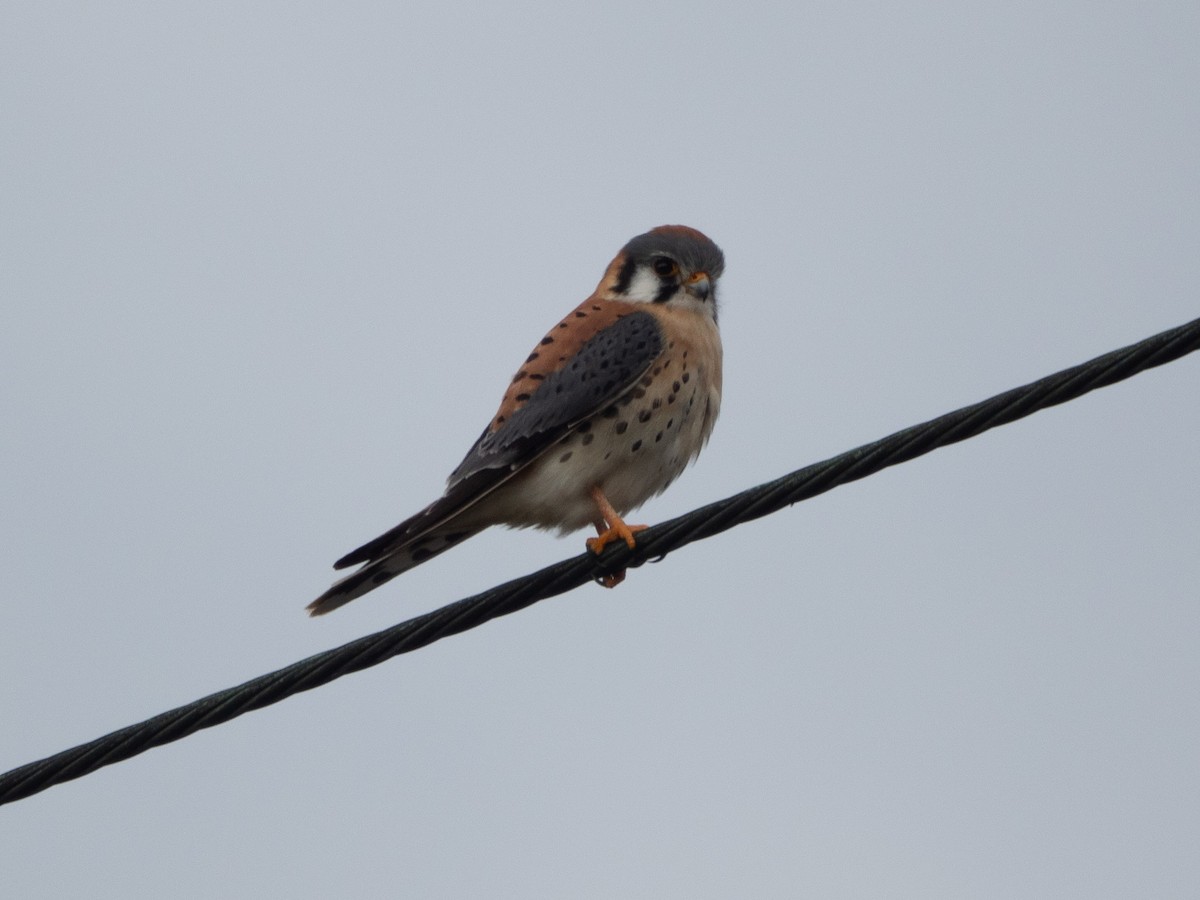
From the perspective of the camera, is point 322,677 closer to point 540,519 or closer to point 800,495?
point 800,495

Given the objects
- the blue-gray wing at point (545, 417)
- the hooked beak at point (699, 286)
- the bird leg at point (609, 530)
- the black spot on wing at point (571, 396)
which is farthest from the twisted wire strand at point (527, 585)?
the hooked beak at point (699, 286)

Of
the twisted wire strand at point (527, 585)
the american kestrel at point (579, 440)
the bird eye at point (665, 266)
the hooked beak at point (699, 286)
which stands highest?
the bird eye at point (665, 266)

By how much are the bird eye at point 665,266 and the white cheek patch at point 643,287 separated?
2 cm

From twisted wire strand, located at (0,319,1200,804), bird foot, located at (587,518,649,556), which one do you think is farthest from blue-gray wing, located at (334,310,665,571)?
twisted wire strand, located at (0,319,1200,804)

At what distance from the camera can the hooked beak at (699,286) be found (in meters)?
5.33

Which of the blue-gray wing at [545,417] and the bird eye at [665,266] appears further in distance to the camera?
the bird eye at [665,266]

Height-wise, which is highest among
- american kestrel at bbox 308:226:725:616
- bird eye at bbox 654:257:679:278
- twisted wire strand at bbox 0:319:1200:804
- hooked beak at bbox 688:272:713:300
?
bird eye at bbox 654:257:679:278

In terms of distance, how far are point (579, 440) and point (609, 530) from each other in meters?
0.28

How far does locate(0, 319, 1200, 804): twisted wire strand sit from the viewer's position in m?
3.00

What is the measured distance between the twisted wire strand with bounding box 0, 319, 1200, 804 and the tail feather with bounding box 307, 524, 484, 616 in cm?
104

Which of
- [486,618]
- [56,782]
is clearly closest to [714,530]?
[486,618]

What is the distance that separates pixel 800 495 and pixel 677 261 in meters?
2.25

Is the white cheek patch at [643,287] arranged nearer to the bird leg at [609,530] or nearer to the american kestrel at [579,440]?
the american kestrel at [579,440]

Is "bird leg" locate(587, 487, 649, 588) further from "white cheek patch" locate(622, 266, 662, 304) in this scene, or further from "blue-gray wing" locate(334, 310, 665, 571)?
"white cheek patch" locate(622, 266, 662, 304)
